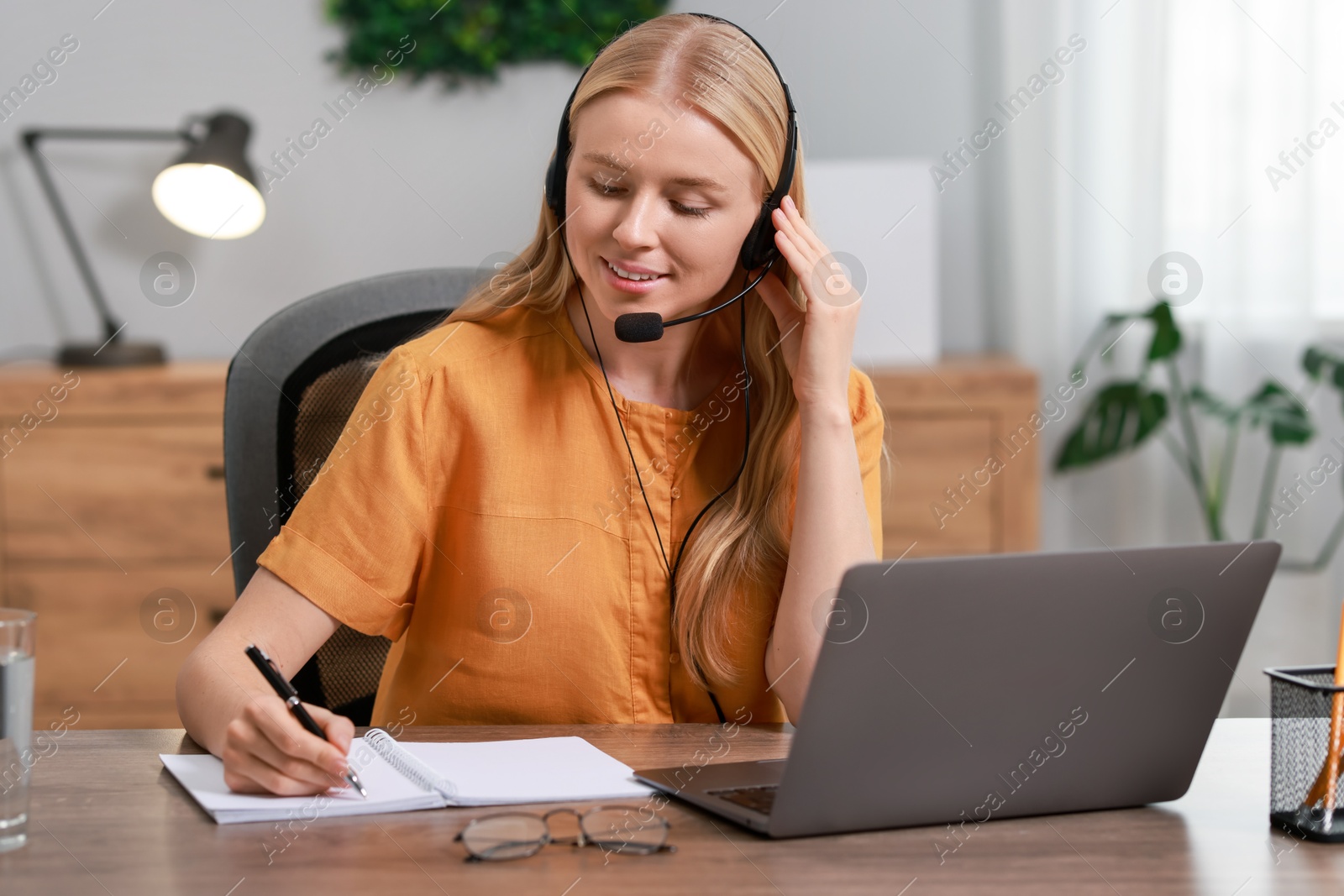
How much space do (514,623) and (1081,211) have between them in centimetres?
208

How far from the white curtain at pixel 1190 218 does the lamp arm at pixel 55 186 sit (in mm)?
1874

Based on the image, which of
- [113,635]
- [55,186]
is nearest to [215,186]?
[55,186]

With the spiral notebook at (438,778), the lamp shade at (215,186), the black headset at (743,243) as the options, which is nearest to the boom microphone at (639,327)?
the black headset at (743,243)

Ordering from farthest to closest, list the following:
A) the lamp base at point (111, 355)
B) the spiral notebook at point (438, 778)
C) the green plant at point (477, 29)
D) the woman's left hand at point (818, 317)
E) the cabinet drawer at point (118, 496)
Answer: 1. the green plant at point (477, 29)
2. the lamp base at point (111, 355)
3. the cabinet drawer at point (118, 496)
4. the woman's left hand at point (818, 317)
5. the spiral notebook at point (438, 778)

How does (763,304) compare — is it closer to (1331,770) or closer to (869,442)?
(869,442)

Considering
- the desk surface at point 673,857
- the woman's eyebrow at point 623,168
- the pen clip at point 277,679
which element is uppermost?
the woman's eyebrow at point 623,168

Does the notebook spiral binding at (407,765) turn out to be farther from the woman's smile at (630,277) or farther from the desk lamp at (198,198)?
Result: the desk lamp at (198,198)

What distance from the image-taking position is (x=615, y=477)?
1.26m

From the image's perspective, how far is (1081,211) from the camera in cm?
284

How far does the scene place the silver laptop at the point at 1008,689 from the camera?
2.43 feet

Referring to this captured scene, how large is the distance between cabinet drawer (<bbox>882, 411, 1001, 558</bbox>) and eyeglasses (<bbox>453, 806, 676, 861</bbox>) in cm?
172

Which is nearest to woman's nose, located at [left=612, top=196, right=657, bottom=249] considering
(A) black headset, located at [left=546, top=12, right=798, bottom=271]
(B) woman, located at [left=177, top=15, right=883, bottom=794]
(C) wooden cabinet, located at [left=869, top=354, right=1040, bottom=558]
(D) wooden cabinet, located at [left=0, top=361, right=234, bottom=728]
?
(B) woman, located at [left=177, top=15, right=883, bottom=794]

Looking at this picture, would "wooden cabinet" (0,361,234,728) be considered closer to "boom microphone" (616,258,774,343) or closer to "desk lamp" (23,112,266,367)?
"desk lamp" (23,112,266,367)

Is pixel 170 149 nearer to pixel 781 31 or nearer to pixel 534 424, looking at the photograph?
pixel 781 31
